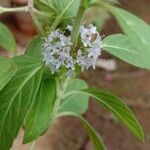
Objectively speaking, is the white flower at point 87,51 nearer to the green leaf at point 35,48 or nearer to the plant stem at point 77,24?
the plant stem at point 77,24

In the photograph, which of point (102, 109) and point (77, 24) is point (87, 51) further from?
point (102, 109)

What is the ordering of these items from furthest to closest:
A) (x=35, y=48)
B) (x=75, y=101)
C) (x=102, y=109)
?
(x=102, y=109) < (x=75, y=101) < (x=35, y=48)

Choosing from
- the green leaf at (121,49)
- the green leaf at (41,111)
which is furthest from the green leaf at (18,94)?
the green leaf at (121,49)

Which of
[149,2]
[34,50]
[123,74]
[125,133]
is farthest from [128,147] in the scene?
[34,50]

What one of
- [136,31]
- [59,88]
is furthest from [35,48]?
[136,31]

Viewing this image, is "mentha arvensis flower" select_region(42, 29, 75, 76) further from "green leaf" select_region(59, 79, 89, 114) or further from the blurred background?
the blurred background

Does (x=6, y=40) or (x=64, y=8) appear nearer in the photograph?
(x=64, y=8)

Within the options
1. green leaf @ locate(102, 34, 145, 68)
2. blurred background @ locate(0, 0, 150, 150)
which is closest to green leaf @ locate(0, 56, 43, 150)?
green leaf @ locate(102, 34, 145, 68)

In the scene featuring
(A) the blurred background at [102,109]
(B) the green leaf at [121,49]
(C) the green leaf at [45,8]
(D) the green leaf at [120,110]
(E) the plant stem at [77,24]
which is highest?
(E) the plant stem at [77,24]
